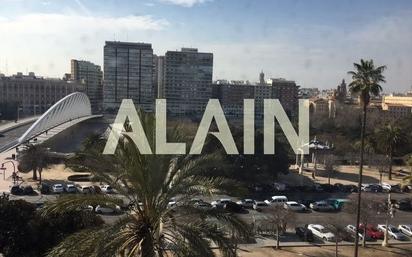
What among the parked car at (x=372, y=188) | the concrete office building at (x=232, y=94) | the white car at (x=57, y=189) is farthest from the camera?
the concrete office building at (x=232, y=94)

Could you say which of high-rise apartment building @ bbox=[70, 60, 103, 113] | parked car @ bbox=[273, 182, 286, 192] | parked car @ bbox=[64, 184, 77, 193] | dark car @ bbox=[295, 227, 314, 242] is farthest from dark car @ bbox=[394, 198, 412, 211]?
high-rise apartment building @ bbox=[70, 60, 103, 113]

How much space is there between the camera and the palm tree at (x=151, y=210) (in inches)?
322

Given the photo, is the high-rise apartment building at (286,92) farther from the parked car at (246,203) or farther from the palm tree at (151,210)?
the palm tree at (151,210)

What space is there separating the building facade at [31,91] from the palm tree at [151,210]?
96150mm

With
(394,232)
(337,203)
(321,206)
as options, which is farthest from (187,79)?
(394,232)

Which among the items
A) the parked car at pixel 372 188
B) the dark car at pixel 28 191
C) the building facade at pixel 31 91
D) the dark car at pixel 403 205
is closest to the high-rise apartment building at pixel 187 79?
the building facade at pixel 31 91

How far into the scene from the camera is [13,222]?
1378 centimetres

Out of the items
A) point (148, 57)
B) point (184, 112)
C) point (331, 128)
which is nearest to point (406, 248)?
point (331, 128)

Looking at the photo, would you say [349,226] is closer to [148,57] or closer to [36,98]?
[148,57]

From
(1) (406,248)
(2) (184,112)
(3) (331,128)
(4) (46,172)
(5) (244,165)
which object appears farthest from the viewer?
(2) (184,112)

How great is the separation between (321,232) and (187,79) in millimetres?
77480

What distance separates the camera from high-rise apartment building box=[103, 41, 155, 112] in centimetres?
9706

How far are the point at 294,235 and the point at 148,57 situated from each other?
264 feet

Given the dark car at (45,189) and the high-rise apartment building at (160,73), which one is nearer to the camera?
the dark car at (45,189)
